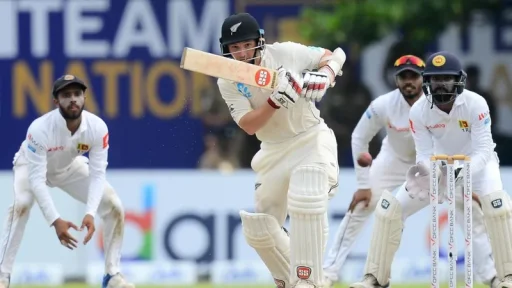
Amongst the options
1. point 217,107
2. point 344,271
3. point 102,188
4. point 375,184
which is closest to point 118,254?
point 102,188

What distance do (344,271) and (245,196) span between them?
39.1 inches

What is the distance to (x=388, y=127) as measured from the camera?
31.6 feet

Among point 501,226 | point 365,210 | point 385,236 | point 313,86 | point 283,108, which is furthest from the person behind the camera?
point 365,210

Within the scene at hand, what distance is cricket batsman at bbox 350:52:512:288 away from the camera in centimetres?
820

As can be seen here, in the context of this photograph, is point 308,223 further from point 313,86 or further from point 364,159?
point 364,159

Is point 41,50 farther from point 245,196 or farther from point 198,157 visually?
point 245,196

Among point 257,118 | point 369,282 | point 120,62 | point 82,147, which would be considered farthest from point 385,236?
point 120,62

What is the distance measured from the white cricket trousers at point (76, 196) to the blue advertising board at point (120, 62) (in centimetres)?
574

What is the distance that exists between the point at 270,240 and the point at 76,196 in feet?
6.55

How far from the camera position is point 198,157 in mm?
14992

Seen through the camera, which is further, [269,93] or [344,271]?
[344,271]

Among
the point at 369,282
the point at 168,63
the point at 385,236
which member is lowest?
the point at 369,282

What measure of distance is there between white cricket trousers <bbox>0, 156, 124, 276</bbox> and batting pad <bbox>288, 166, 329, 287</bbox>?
6.53 ft

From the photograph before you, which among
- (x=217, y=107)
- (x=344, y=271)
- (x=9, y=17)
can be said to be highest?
(x=9, y=17)
